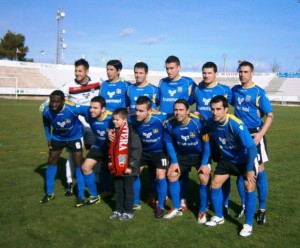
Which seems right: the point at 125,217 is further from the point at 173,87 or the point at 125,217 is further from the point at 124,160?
the point at 173,87

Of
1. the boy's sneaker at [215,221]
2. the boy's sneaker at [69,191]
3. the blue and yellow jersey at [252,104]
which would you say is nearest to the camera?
the boy's sneaker at [215,221]

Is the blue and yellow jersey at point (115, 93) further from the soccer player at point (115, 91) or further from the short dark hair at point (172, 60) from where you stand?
the short dark hair at point (172, 60)

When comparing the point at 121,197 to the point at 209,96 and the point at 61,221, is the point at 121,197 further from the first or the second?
the point at 209,96

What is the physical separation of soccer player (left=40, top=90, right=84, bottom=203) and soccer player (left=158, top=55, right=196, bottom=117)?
1.41m

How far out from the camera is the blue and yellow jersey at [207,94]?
5324 millimetres

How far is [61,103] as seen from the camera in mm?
5594

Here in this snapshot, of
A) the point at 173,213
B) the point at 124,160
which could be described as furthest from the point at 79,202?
the point at 173,213

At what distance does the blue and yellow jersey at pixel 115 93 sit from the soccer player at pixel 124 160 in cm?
120

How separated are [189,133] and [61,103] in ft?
6.94

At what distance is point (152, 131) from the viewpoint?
5.35 meters

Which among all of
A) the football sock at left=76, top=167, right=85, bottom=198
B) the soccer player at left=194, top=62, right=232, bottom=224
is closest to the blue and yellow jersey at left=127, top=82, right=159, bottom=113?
the soccer player at left=194, top=62, right=232, bottom=224

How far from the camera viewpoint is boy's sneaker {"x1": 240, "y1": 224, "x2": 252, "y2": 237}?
4.39 metres

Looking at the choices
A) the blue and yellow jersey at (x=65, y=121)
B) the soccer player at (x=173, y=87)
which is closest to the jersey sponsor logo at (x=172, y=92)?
the soccer player at (x=173, y=87)

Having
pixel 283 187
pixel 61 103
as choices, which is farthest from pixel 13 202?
pixel 283 187
